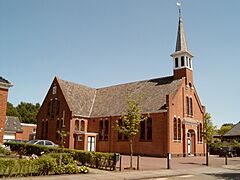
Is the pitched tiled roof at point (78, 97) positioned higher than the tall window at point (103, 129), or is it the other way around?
the pitched tiled roof at point (78, 97)

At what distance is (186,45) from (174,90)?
10.3m

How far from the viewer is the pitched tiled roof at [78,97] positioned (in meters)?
46.3

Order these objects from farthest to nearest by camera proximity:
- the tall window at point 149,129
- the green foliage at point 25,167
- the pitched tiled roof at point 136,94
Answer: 1. the pitched tiled roof at point 136,94
2. the tall window at point 149,129
3. the green foliage at point 25,167

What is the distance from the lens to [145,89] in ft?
145

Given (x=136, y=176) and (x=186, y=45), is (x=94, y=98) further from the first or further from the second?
(x=136, y=176)

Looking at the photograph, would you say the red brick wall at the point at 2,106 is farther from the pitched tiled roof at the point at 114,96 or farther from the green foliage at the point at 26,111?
the green foliage at the point at 26,111

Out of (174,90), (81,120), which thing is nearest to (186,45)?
(174,90)

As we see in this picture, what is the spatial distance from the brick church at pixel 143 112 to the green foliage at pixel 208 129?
5.93 metres

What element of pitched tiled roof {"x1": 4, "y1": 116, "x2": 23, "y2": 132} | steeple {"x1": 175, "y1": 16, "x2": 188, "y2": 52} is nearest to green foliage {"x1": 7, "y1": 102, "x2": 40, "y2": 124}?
pitched tiled roof {"x1": 4, "y1": 116, "x2": 23, "y2": 132}

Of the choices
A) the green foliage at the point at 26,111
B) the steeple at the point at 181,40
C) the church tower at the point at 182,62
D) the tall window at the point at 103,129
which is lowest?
the tall window at the point at 103,129

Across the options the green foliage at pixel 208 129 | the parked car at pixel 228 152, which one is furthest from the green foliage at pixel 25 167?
the parked car at pixel 228 152

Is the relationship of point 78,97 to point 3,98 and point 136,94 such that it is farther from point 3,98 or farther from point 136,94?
point 3,98

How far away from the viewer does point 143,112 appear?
129 feet

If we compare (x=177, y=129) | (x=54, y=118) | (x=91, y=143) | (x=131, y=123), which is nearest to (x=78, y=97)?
(x=54, y=118)
